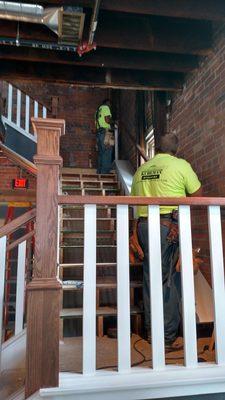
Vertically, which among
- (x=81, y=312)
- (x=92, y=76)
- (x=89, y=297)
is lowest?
(x=81, y=312)

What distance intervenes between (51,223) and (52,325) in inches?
18.2

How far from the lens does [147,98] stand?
192 inches

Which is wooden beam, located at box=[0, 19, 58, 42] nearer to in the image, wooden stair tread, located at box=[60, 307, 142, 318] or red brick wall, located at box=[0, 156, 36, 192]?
wooden stair tread, located at box=[60, 307, 142, 318]

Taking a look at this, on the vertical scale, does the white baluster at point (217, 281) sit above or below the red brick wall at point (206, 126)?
below

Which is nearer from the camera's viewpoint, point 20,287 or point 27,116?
point 20,287

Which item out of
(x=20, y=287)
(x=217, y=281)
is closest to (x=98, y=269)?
(x=20, y=287)

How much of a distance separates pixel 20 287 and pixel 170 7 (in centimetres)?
231

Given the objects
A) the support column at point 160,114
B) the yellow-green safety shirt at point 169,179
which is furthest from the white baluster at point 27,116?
the yellow-green safety shirt at point 169,179

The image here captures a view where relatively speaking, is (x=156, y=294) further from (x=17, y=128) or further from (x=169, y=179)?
(x=17, y=128)

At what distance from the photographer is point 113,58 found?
10.1ft

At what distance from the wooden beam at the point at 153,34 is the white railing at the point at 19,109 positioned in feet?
10.6

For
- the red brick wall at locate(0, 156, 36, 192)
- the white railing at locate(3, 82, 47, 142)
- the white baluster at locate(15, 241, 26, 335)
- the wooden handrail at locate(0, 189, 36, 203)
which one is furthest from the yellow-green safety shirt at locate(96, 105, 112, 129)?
the white baluster at locate(15, 241, 26, 335)

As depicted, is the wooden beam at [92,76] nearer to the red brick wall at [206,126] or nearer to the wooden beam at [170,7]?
the red brick wall at [206,126]

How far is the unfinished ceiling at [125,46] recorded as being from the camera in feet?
7.85
